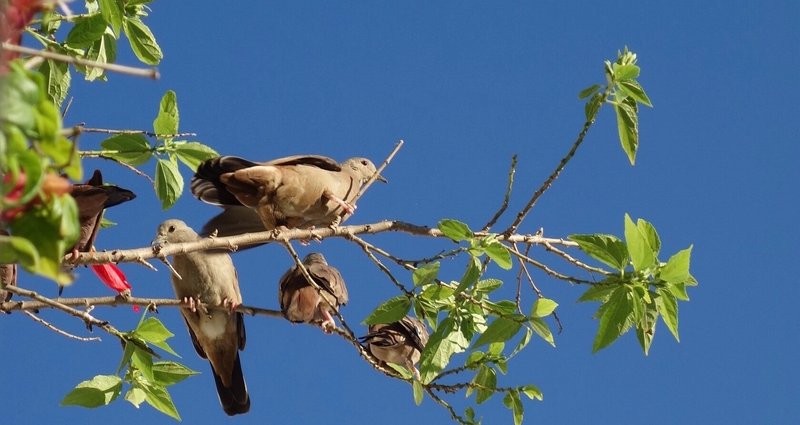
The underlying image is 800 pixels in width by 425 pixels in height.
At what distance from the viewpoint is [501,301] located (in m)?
4.11

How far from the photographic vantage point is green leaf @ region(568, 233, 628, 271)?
11.4 ft

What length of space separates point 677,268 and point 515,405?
1.21 meters

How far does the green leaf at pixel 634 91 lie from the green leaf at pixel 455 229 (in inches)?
29.7

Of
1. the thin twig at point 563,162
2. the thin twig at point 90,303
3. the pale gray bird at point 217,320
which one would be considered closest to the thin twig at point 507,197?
the thin twig at point 563,162

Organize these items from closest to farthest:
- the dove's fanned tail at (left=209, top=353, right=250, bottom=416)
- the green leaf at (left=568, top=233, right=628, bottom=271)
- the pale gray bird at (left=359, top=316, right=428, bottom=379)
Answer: the green leaf at (left=568, top=233, right=628, bottom=271) < the pale gray bird at (left=359, top=316, right=428, bottom=379) < the dove's fanned tail at (left=209, top=353, right=250, bottom=416)

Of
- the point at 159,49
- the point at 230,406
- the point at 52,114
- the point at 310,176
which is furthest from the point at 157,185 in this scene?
the point at 230,406

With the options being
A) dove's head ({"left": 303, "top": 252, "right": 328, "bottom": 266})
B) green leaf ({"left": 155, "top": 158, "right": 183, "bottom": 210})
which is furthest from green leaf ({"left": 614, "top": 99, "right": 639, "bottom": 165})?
dove's head ({"left": 303, "top": 252, "right": 328, "bottom": 266})

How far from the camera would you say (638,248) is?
11.0 feet

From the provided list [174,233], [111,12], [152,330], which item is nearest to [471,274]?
[152,330]

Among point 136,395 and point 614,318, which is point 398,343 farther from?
point 614,318

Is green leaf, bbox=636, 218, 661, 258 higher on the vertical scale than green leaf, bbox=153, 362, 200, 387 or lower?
higher

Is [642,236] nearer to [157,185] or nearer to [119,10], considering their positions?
[157,185]

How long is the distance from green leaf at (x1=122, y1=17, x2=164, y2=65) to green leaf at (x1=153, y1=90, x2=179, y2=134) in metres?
0.60

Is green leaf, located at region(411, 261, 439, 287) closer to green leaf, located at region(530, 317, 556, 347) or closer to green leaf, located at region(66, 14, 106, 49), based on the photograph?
green leaf, located at region(530, 317, 556, 347)
